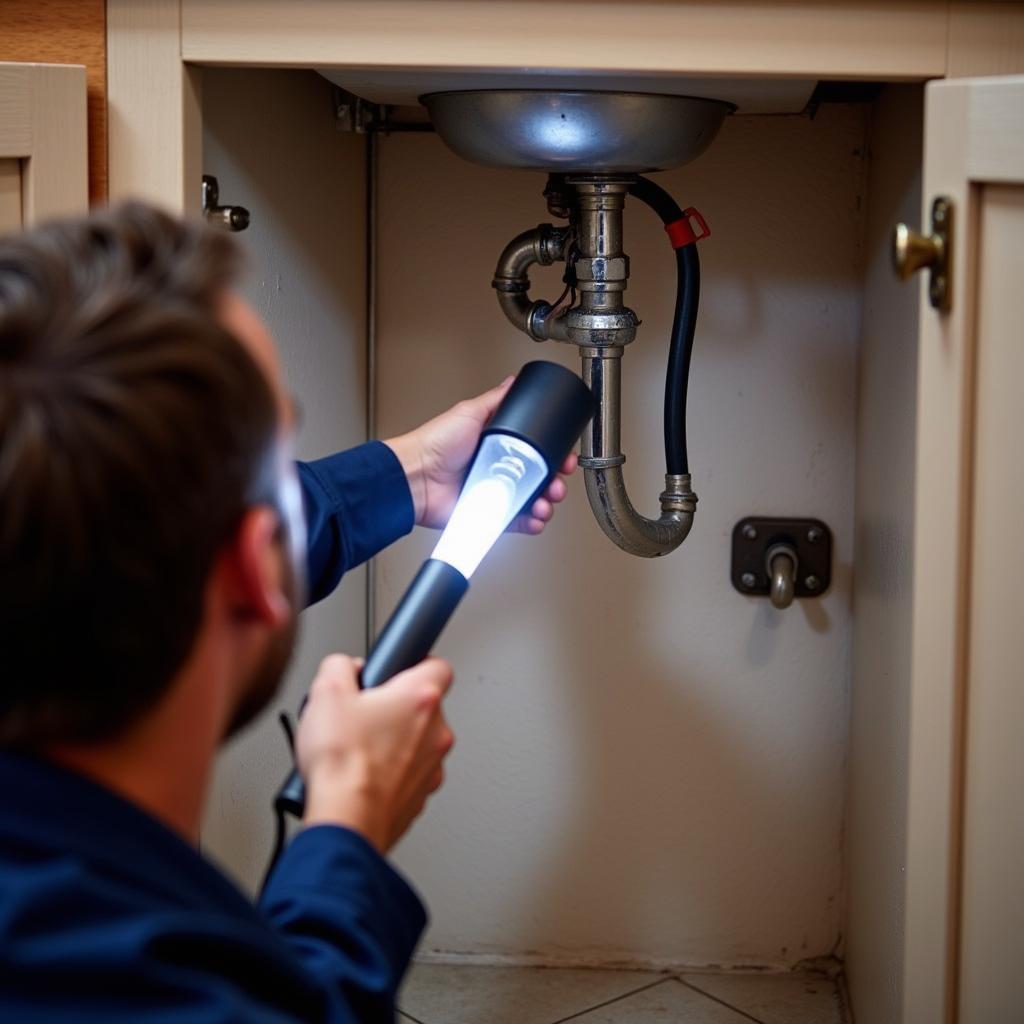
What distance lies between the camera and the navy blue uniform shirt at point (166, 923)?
1.60 ft

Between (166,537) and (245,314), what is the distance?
0.12m

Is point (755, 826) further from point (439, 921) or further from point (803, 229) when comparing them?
point (803, 229)

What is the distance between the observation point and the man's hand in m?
1.13

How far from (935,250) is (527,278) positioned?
556 mm

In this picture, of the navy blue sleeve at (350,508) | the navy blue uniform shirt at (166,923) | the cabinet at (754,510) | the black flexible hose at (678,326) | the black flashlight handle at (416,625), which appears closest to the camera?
the navy blue uniform shirt at (166,923)

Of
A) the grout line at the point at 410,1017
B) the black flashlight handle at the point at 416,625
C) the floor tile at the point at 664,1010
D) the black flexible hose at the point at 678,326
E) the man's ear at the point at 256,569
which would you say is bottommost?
the grout line at the point at 410,1017

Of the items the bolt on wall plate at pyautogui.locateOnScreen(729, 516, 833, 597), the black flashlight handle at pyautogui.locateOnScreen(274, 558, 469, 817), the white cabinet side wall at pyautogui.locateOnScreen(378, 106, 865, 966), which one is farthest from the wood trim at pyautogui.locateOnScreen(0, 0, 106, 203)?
the bolt on wall plate at pyautogui.locateOnScreen(729, 516, 833, 597)

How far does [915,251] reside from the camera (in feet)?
2.83

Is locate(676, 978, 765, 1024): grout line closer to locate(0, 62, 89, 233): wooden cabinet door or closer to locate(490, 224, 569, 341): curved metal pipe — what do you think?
locate(490, 224, 569, 341): curved metal pipe

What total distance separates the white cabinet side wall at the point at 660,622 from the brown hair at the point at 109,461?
1.00m

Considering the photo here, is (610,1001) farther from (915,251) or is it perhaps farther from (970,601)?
(915,251)

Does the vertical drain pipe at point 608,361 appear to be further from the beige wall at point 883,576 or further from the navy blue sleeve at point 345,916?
the navy blue sleeve at point 345,916

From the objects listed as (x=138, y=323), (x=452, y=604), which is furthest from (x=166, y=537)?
(x=452, y=604)

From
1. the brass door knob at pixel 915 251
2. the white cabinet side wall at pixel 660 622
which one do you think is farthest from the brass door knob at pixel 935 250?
the white cabinet side wall at pixel 660 622
